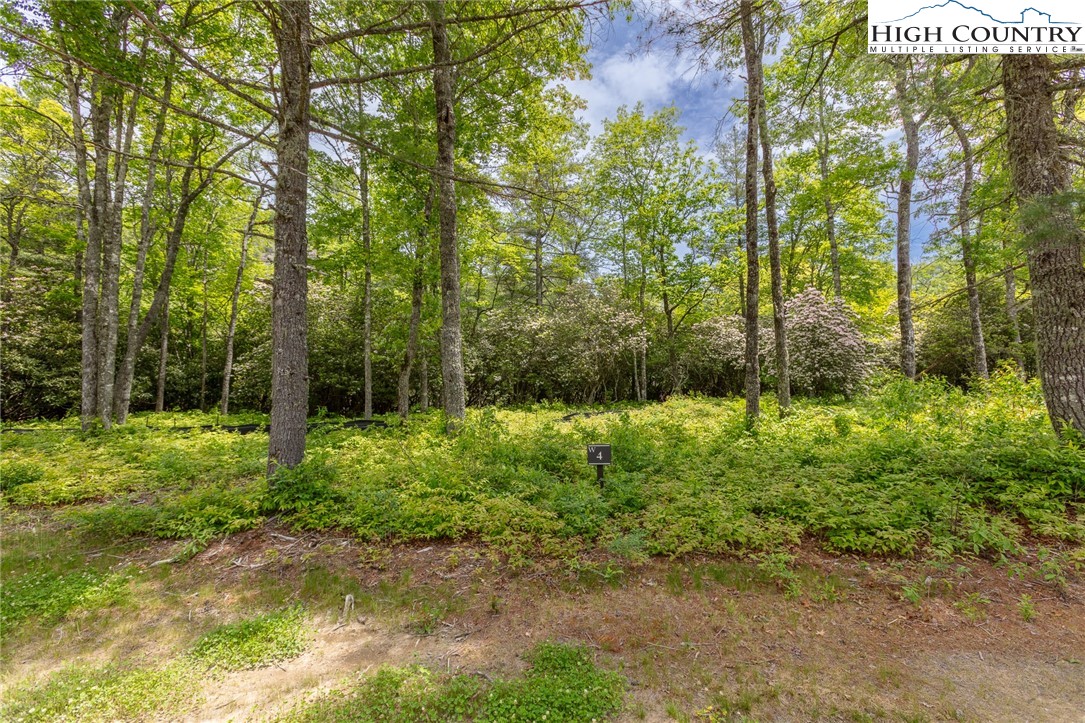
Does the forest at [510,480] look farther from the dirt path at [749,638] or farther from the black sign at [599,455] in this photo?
the black sign at [599,455]

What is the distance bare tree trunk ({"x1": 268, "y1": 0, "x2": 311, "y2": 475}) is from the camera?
15.1 feet

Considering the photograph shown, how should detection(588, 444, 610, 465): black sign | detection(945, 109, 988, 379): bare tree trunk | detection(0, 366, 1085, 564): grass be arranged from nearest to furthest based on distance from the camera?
detection(0, 366, 1085, 564): grass < detection(588, 444, 610, 465): black sign < detection(945, 109, 988, 379): bare tree trunk

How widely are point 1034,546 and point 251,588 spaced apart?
646 centimetres

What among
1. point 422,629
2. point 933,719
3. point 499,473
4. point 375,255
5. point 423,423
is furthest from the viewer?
point 375,255

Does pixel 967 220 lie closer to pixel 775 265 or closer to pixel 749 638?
pixel 775 265

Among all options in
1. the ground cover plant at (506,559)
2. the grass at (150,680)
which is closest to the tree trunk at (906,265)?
the ground cover plant at (506,559)

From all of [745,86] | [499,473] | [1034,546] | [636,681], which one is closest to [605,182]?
[745,86]

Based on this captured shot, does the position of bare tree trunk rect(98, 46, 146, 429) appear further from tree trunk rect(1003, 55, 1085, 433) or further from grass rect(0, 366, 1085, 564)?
tree trunk rect(1003, 55, 1085, 433)

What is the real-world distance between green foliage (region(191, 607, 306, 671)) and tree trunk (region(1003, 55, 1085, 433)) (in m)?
7.43

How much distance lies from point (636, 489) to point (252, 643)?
3519 mm

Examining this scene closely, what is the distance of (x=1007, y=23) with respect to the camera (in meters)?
4.25

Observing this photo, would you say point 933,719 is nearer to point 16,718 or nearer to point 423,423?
point 16,718

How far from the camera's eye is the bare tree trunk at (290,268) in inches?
181

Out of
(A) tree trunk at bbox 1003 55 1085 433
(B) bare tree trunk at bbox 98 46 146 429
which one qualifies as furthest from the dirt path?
(B) bare tree trunk at bbox 98 46 146 429
